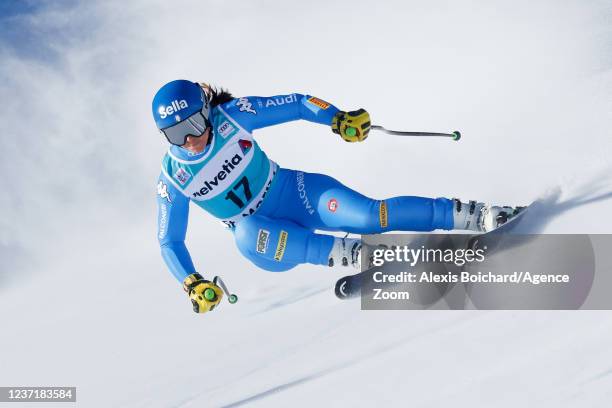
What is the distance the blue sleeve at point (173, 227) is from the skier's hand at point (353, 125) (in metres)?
1.24

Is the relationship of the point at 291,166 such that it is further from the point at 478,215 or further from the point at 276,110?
the point at 478,215

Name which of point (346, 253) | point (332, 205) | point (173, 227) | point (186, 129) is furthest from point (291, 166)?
point (186, 129)

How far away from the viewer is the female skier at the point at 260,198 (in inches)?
224

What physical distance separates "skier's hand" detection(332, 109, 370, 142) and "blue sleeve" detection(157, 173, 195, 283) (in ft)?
4.06

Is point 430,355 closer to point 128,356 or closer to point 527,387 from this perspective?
Result: point 527,387

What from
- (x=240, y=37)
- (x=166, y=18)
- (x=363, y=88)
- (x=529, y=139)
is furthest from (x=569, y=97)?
(x=166, y=18)

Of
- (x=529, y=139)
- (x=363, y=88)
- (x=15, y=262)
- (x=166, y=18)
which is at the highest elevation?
(x=166, y=18)

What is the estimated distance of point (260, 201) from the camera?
243 inches

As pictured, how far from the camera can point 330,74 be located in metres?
10.8

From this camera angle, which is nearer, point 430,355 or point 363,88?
point 430,355

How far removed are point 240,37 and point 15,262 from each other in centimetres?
467

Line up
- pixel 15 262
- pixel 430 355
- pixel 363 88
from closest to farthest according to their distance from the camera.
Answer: pixel 430 355
pixel 363 88
pixel 15 262

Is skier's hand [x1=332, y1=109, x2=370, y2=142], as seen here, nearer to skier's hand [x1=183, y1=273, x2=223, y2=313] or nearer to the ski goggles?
the ski goggles

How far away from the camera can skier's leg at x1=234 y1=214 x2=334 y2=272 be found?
595 cm
